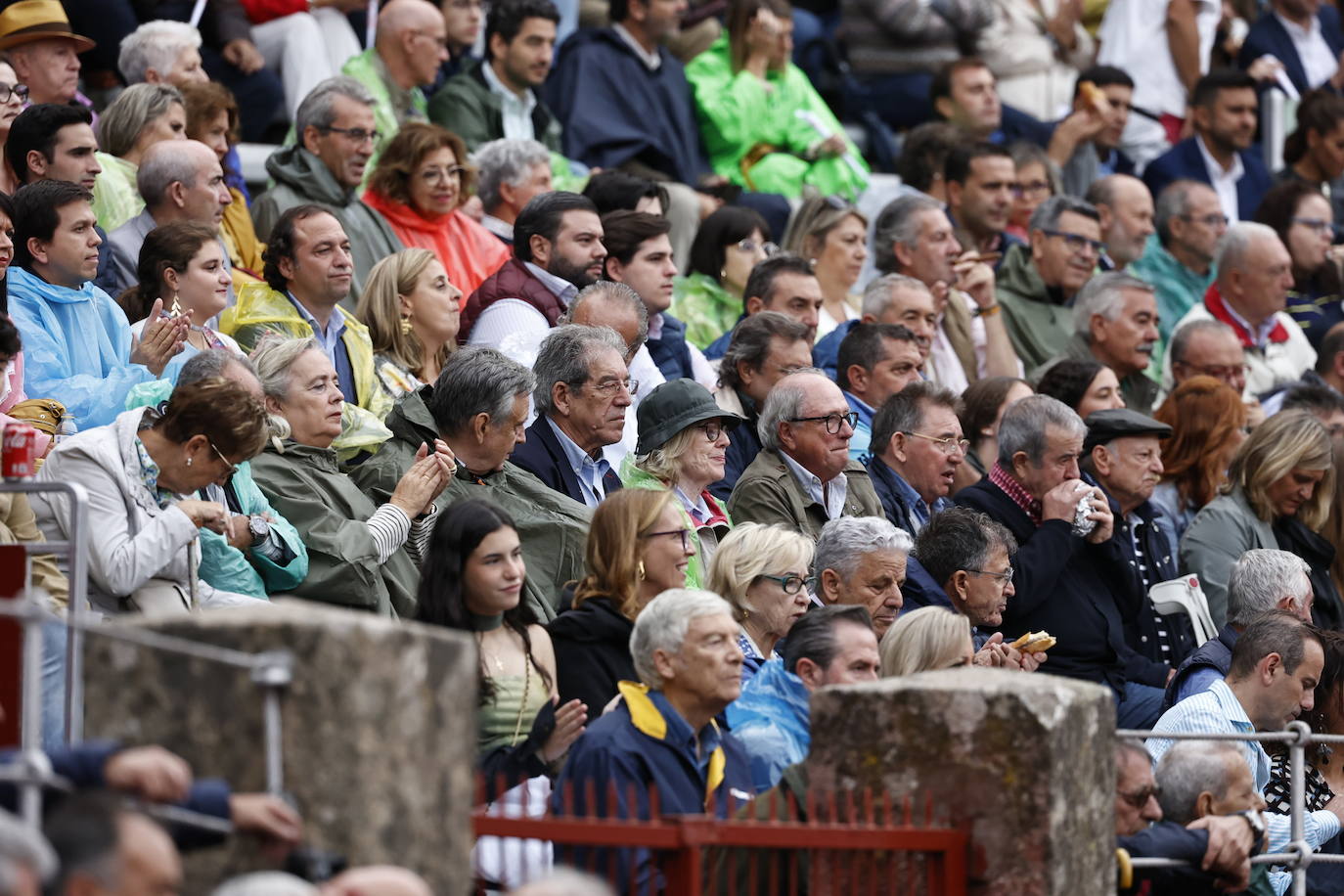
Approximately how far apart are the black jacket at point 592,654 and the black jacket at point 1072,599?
2478mm

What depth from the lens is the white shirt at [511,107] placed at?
12.7 m

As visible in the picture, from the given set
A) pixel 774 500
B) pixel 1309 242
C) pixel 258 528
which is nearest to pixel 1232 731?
pixel 774 500

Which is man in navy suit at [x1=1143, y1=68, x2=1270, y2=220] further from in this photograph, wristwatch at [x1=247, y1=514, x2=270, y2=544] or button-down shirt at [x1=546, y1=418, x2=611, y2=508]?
wristwatch at [x1=247, y1=514, x2=270, y2=544]

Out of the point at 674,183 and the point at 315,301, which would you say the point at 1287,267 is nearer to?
the point at 674,183

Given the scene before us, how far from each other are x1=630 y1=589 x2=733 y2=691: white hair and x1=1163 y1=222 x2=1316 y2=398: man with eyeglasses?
24.0ft

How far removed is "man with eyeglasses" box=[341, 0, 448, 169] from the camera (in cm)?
1187

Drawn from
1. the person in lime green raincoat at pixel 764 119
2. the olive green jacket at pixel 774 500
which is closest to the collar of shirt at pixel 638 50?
the person in lime green raincoat at pixel 764 119

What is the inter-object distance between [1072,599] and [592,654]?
2831mm

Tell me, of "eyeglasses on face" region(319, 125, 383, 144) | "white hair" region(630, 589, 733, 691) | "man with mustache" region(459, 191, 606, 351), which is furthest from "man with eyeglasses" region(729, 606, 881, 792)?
"eyeglasses on face" region(319, 125, 383, 144)

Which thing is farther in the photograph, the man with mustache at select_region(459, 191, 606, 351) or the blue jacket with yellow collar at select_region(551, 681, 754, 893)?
the man with mustache at select_region(459, 191, 606, 351)

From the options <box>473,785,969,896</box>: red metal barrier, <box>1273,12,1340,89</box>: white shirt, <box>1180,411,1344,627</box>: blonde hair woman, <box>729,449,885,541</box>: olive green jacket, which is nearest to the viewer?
<box>473,785,969,896</box>: red metal barrier

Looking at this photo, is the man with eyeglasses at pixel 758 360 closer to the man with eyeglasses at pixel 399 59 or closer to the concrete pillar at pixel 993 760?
the man with eyeglasses at pixel 399 59

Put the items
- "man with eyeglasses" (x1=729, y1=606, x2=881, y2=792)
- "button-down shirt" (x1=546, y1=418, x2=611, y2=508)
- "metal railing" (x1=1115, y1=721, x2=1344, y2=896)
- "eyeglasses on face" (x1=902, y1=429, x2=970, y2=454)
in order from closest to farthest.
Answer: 1. "man with eyeglasses" (x1=729, y1=606, x2=881, y2=792)
2. "metal railing" (x1=1115, y1=721, x2=1344, y2=896)
3. "button-down shirt" (x1=546, y1=418, x2=611, y2=508)
4. "eyeglasses on face" (x1=902, y1=429, x2=970, y2=454)

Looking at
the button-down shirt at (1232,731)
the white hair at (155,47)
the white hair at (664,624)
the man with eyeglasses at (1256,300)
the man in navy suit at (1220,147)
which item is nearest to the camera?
the white hair at (664,624)
